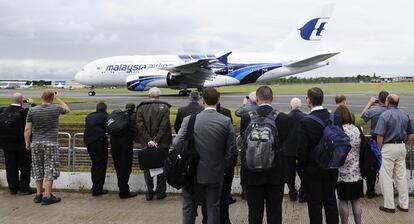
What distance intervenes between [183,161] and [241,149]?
0.67m

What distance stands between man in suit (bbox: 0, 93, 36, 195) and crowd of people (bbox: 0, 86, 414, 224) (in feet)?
0.06

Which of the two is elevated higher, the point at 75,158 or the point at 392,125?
the point at 392,125

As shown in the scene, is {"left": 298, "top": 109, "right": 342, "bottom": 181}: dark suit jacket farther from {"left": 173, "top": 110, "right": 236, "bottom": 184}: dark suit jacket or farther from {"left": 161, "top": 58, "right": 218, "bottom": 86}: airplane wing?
{"left": 161, "top": 58, "right": 218, "bottom": 86}: airplane wing

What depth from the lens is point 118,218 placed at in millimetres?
5805

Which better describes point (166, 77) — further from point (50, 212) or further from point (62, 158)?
point (50, 212)

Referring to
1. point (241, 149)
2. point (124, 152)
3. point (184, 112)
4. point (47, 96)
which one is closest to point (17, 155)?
point (47, 96)

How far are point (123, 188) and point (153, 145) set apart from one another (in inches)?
41.5

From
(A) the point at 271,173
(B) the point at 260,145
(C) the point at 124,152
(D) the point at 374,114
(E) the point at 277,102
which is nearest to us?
(B) the point at 260,145

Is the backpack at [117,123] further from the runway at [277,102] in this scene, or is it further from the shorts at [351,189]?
the runway at [277,102]

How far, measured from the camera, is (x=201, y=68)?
29.8 meters

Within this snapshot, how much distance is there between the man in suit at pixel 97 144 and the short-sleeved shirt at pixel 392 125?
172 inches

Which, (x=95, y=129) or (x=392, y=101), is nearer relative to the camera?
(x=392, y=101)

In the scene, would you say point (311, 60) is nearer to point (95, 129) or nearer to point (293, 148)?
point (95, 129)

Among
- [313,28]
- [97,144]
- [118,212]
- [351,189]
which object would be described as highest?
[313,28]
